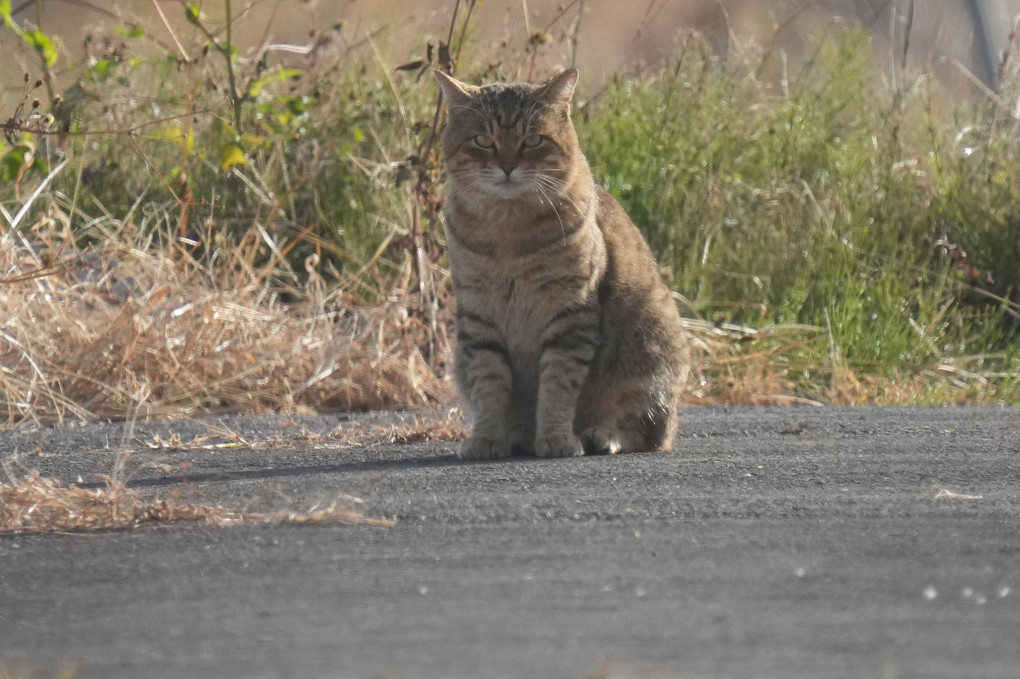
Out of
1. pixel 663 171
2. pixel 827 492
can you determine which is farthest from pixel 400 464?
pixel 663 171

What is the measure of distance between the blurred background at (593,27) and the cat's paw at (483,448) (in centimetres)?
207

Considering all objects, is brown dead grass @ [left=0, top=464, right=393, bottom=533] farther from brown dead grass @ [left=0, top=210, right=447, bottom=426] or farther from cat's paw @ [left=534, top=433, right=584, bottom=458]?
brown dead grass @ [left=0, top=210, right=447, bottom=426]

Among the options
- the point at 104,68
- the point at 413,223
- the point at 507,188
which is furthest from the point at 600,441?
the point at 104,68

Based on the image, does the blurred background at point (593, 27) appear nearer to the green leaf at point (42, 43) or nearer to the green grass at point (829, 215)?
the green leaf at point (42, 43)

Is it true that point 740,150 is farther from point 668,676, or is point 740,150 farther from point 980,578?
point 668,676

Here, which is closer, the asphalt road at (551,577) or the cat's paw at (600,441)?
the asphalt road at (551,577)

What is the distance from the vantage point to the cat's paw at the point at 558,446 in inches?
159

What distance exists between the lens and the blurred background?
7348 millimetres

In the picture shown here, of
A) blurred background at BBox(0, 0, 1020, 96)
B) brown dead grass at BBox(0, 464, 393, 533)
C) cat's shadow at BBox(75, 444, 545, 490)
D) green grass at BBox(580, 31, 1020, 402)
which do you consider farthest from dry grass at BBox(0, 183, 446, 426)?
brown dead grass at BBox(0, 464, 393, 533)

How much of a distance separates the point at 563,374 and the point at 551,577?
1.66m

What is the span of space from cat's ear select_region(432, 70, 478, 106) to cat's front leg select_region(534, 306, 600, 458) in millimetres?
797

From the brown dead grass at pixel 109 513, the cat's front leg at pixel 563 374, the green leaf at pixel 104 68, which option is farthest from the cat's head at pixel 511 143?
the green leaf at pixel 104 68

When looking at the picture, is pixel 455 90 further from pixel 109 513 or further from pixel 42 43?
pixel 109 513

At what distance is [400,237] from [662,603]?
4045mm
